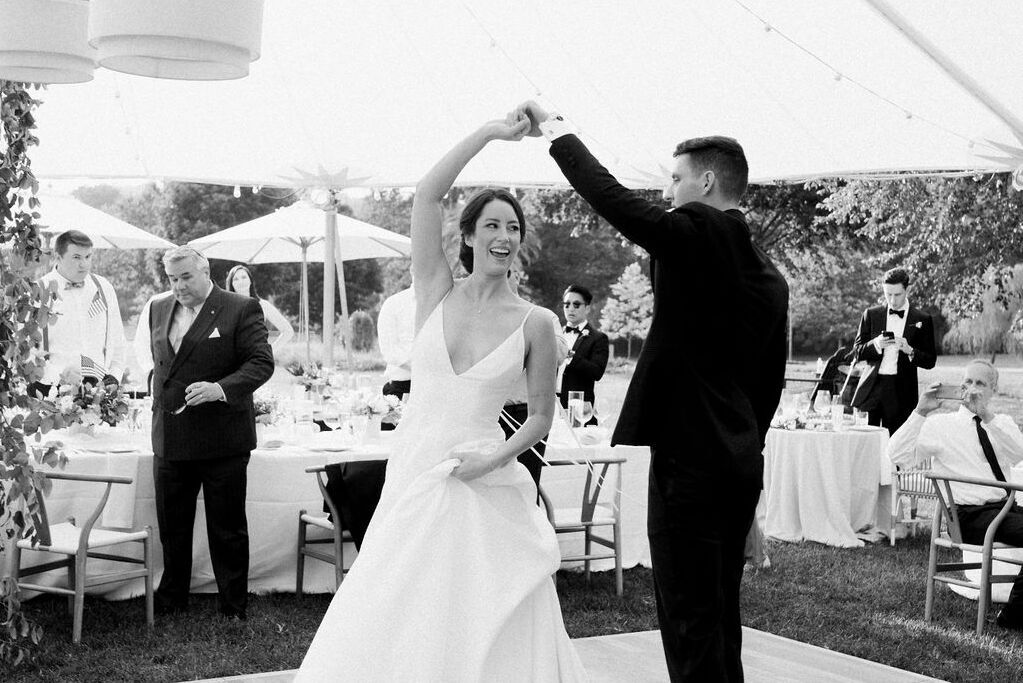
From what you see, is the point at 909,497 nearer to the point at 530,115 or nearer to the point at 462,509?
the point at 462,509

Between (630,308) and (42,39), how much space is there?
95.5ft

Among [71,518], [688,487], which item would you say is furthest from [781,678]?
[71,518]

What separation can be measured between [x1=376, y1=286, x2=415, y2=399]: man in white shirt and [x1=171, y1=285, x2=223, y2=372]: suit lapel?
198cm

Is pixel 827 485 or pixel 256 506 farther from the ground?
pixel 256 506

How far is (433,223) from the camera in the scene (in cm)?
343

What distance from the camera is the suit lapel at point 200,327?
5.59 meters

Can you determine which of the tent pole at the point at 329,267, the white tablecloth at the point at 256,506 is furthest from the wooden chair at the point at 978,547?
the tent pole at the point at 329,267

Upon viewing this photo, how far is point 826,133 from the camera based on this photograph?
29.4ft

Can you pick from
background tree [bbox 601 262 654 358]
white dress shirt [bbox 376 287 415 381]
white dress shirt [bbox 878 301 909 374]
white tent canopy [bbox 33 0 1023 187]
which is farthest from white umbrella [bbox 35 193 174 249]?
background tree [bbox 601 262 654 358]

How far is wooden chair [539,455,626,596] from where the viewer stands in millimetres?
6402

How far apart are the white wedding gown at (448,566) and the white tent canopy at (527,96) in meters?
4.79

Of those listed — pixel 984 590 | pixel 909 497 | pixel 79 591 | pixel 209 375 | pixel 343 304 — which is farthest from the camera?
pixel 343 304

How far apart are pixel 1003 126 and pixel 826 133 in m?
1.71

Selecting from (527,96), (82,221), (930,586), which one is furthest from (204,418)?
(82,221)
